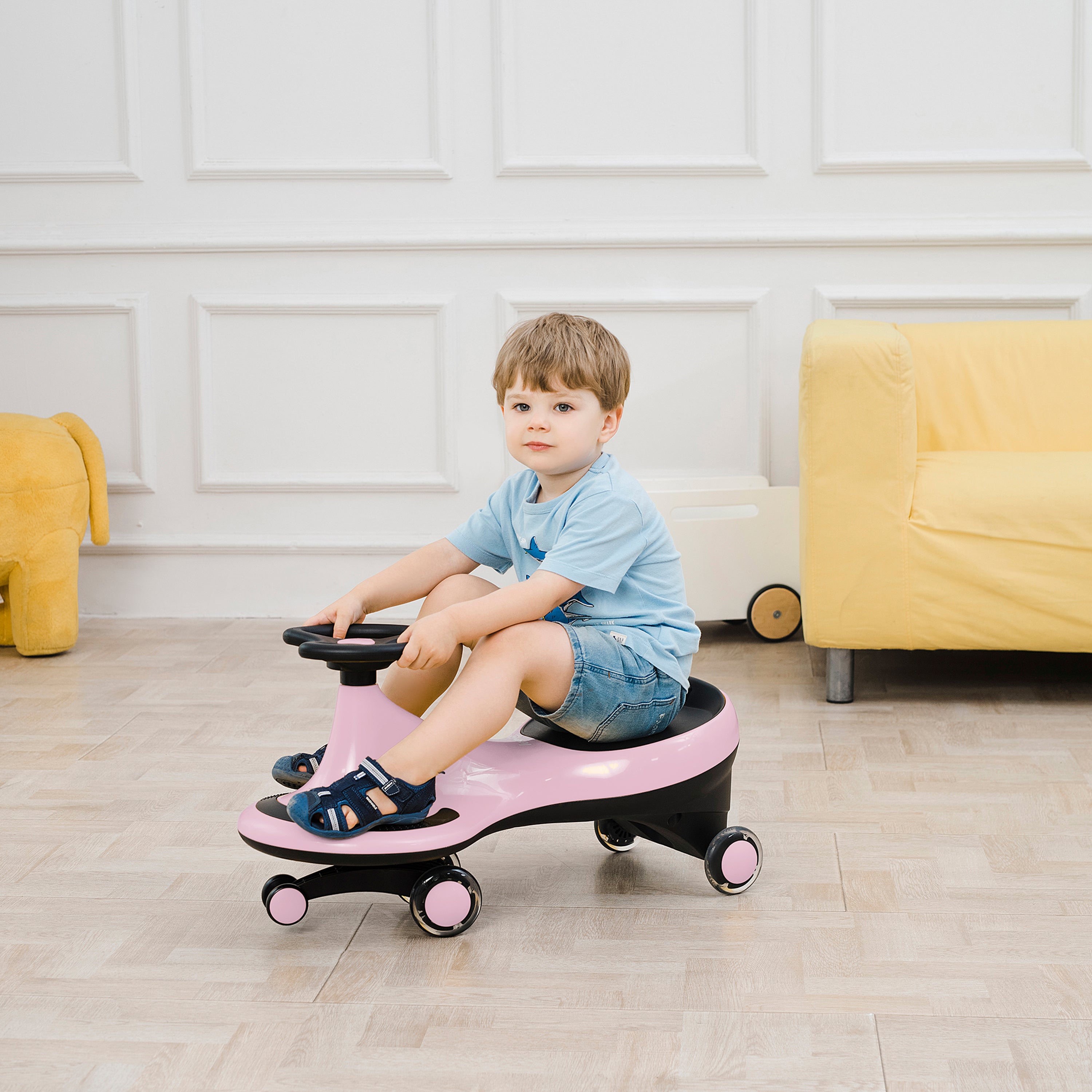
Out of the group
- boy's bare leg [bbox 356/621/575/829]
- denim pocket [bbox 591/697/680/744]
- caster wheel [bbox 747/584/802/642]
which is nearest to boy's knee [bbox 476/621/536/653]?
boy's bare leg [bbox 356/621/575/829]

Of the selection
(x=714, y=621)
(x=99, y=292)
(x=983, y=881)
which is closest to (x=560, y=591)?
(x=983, y=881)

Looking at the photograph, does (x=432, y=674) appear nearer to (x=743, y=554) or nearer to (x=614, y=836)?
(x=614, y=836)

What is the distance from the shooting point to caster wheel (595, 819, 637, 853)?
1.22m

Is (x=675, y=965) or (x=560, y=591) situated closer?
(x=675, y=965)

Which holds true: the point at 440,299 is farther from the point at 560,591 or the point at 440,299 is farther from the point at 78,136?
the point at 560,591

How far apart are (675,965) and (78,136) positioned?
220cm

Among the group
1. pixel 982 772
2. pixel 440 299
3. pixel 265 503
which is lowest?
pixel 982 772

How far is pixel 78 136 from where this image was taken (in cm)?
243

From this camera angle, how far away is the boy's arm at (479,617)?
0.99 metres

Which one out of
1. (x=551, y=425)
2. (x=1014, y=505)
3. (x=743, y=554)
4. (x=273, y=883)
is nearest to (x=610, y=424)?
(x=551, y=425)

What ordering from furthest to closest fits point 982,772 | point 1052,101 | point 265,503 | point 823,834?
point 265,503, point 1052,101, point 982,772, point 823,834

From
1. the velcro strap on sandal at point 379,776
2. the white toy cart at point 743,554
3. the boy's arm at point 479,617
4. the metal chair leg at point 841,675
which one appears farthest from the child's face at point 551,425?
the white toy cart at point 743,554

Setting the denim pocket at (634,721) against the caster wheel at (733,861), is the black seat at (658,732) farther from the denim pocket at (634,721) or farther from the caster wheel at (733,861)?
the caster wheel at (733,861)

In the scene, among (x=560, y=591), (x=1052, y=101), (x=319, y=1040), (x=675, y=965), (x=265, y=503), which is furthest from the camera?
(x=265, y=503)
